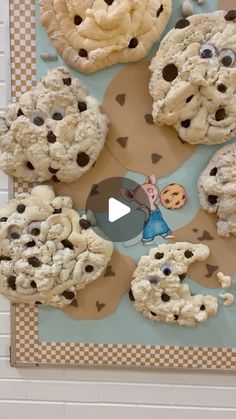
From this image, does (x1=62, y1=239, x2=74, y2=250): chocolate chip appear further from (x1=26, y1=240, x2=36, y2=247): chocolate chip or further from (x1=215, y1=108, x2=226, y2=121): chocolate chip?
(x1=215, y1=108, x2=226, y2=121): chocolate chip

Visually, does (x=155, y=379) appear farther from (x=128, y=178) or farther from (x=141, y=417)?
(x=128, y=178)

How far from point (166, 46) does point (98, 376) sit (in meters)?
0.87

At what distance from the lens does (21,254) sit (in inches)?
42.7

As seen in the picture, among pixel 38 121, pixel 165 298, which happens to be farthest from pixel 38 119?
pixel 165 298

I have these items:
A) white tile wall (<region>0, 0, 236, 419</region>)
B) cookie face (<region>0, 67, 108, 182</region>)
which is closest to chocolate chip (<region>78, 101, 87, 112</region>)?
cookie face (<region>0, 67, 108, 182</region>)

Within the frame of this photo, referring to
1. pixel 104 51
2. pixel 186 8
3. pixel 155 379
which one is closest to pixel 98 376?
pixel 155 379

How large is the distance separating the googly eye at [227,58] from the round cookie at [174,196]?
303mm

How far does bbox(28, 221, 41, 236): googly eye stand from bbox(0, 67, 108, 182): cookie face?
0.40 ft

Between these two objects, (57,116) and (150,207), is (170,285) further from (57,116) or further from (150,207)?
(57,116)

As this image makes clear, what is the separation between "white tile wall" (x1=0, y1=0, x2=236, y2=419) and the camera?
1210 mm

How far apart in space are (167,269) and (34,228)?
34cm

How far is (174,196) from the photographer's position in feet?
3.65

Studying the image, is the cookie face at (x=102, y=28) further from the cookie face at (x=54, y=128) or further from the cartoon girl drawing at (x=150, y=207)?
the cartoon girl drawing at (x=150, y=207)
